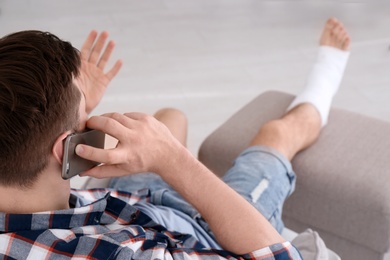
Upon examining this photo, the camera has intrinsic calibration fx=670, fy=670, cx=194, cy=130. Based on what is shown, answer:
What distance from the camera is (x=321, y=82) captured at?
2.23 metres

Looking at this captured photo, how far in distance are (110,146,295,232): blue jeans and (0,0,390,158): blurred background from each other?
3.03 ft

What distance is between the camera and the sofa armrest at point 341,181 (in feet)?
5.95

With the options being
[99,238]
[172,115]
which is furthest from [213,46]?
[99,238]

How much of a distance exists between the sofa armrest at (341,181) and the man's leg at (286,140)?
0.06 meters

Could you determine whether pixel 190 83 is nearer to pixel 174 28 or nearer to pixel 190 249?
pixel 174 28

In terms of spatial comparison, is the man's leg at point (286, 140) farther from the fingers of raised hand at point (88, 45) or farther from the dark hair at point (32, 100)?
the dark hair at point (32, 100)

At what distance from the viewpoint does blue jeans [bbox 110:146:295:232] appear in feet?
5.32

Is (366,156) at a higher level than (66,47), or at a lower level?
lower

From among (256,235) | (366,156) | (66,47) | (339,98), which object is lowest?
(339,98)

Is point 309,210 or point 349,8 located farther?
point 349,8

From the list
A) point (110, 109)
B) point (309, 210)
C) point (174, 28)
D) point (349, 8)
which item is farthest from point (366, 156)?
point (349, 8)

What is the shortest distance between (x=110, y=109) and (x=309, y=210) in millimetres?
1271

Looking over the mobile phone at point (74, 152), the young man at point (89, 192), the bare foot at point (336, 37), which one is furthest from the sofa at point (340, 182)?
the mobile phone at point (74, 152)

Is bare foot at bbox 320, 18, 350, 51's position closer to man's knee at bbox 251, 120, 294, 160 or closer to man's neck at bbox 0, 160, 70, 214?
man's knee at bbox 251, 120, 294, 160
